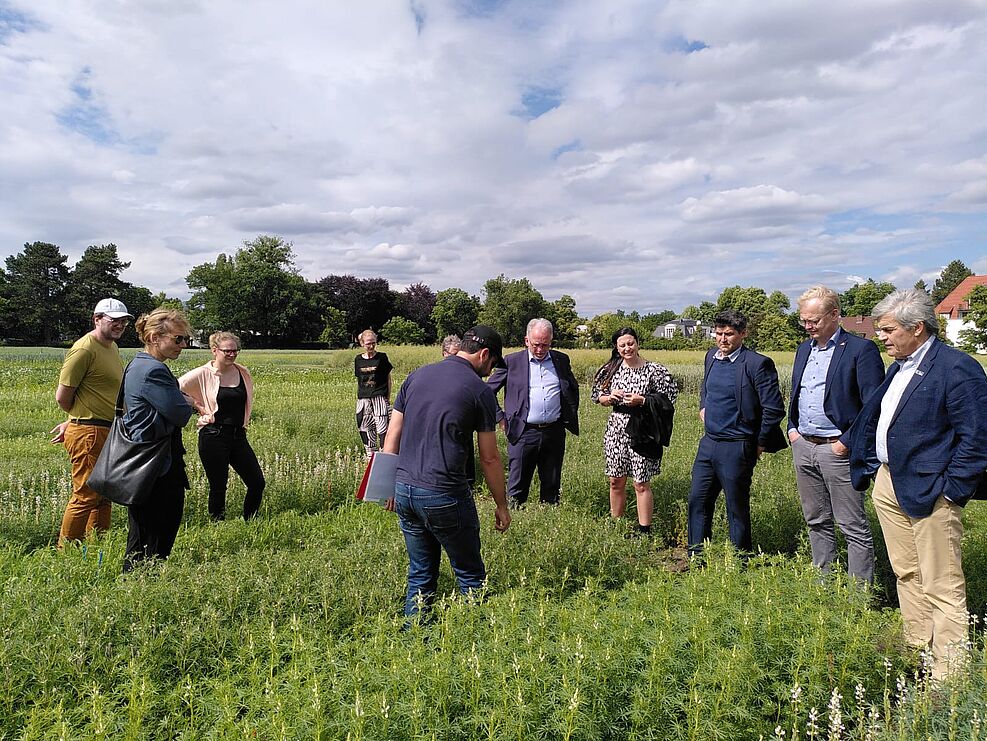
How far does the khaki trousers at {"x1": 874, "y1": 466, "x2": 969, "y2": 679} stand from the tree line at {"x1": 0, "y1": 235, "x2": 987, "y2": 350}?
5655cm

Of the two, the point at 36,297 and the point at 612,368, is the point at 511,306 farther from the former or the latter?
the point at 612,368

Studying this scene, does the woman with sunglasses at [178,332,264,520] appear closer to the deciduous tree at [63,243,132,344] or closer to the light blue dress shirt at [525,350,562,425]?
the light blue dress shirt at [525,350,562,425]

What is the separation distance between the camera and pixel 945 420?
3.41 meters

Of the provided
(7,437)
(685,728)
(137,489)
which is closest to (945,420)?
(685,728)

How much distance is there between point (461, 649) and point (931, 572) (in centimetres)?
273

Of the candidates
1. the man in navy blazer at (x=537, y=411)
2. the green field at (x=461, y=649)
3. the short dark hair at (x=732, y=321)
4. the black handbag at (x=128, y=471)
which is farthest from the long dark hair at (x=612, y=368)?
the black handbag at (x=128, y=471)

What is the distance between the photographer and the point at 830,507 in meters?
4.58

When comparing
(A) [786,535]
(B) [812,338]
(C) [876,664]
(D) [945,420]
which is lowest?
(A) [786,535]

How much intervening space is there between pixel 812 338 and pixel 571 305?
73.2 meters

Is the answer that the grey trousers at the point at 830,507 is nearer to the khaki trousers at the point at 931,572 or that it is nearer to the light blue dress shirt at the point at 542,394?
the khaki trousers at the point at 931,572

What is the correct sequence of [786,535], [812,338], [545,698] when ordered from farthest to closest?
[786,535] → [812,338] → [545,698]

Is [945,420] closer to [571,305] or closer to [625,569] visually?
[625,569]

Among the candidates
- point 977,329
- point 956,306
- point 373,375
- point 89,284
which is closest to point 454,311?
point 89,284

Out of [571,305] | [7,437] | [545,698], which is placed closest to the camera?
[545,698]
